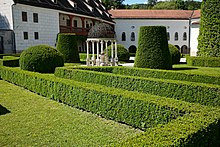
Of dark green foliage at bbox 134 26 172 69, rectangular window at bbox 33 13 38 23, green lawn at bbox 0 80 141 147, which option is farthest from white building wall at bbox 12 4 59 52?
green lawn at bbox 0 80 141 147

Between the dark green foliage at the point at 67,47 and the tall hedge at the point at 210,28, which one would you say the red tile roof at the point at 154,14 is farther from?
the dark green foliage at the point at 67,47

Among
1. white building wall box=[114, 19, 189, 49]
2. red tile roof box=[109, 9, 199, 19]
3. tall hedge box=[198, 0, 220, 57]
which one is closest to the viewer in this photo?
tall hedge box=[198, 0, 220, 57]

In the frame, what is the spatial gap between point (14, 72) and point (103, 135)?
28.9ft

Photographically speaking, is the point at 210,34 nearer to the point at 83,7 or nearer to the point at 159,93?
the point at 159,93

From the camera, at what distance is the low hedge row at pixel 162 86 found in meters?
8.07

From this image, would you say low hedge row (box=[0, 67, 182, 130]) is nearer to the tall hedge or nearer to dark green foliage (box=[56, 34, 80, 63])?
dark green foliage (box=[56, 34, 80, 63])

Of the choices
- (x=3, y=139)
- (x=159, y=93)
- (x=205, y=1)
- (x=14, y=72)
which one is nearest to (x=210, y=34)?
(x=205, y=1)

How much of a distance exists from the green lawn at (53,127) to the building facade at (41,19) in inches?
728

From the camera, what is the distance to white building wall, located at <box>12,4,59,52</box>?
25828mm

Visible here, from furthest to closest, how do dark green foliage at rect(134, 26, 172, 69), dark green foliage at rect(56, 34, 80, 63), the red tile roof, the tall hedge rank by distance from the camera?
1. the red tile roof
2. the tall hedge
3. dark green foliage at rect(56, 34, 80, 63)
4. dark green foliage at rect(134, 26, 172, 69)

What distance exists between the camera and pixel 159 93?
9.48 m

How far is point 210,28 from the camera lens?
24.2m

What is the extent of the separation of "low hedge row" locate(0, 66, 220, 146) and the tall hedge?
19049mm

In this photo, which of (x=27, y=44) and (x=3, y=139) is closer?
(x=3, y=139)
